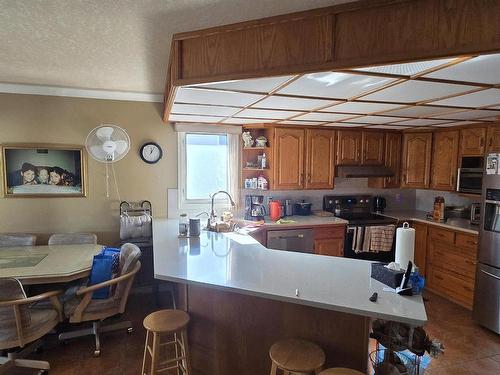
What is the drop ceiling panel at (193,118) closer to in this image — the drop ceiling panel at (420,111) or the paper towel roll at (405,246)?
the drop ceiling panel at (420,111)

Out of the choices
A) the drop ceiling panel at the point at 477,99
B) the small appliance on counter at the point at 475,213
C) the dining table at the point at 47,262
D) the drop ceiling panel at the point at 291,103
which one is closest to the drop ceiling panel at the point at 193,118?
the drop ceiling panel at the point at 291,103

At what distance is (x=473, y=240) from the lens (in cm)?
340

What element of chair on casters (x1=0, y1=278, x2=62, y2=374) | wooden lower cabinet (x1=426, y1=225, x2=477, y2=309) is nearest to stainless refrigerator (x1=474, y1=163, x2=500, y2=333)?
wooden lower cabinet (x1=426, y1=225, x2=477, y2=309)

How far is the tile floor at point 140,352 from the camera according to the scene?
95.0 inches

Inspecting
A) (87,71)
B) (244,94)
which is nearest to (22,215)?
(87,71)

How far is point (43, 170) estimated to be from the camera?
353 centimetres

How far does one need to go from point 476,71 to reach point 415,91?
44 cm

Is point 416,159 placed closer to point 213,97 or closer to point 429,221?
point 429,221

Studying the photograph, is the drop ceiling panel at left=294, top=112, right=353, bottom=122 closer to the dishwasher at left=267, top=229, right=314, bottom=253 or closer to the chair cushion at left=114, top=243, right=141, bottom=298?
the dishwasher at left=267, top=229, right=314, bottom=253

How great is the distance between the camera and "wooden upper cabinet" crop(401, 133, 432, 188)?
4.31m

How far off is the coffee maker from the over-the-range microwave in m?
2.51

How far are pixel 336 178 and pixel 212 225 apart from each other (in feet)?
7.25

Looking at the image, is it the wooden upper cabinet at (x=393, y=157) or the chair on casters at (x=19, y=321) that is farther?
the wooden upper cabinet at (x=393, y=157)

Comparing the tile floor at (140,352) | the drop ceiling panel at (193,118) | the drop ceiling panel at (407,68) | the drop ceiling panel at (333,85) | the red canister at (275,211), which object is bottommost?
the tile floor at (140,352)
